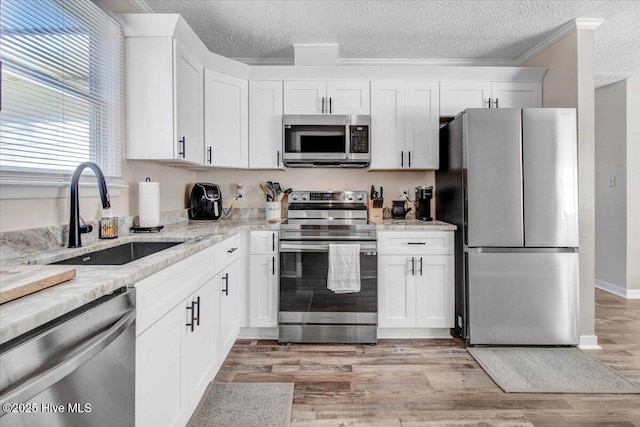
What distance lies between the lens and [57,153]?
1722 mm

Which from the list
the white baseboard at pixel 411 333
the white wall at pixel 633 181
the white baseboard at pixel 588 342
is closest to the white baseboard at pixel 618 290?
the white wall at pixel 633 181

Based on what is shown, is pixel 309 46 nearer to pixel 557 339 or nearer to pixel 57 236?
pixel 57 236

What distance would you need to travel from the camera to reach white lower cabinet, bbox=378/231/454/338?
2.88 m

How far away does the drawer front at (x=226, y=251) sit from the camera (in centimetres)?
214

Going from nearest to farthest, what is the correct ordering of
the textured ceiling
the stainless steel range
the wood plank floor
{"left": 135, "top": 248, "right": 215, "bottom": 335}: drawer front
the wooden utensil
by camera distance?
the wooden utensil, {"left": 135, "top": 248, "right": 215, "bottom": 335}: drawer front, the wood plank floor, the textured ceiling, the stainless steel range

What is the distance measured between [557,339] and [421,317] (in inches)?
38.3

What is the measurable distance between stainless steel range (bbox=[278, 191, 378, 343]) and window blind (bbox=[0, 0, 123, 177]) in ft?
4.35

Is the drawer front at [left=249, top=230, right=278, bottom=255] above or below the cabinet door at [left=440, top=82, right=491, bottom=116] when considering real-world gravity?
below

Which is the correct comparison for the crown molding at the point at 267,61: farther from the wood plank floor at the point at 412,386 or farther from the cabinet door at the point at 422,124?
the wood plank floor at the point at 412,386

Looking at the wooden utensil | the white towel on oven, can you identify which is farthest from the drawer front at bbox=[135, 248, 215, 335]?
the white towel on oven

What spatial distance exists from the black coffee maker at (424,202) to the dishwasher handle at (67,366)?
8.66ft

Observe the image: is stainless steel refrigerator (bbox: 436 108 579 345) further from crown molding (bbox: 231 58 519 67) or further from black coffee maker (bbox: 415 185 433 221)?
crown molding (bbox: 231 58 519 67)

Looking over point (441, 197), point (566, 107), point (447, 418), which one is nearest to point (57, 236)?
point (447, 418)

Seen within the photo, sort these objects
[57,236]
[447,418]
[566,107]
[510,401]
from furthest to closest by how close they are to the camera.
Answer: [566,107] → [510,401] → [447,418] → [57,236]
